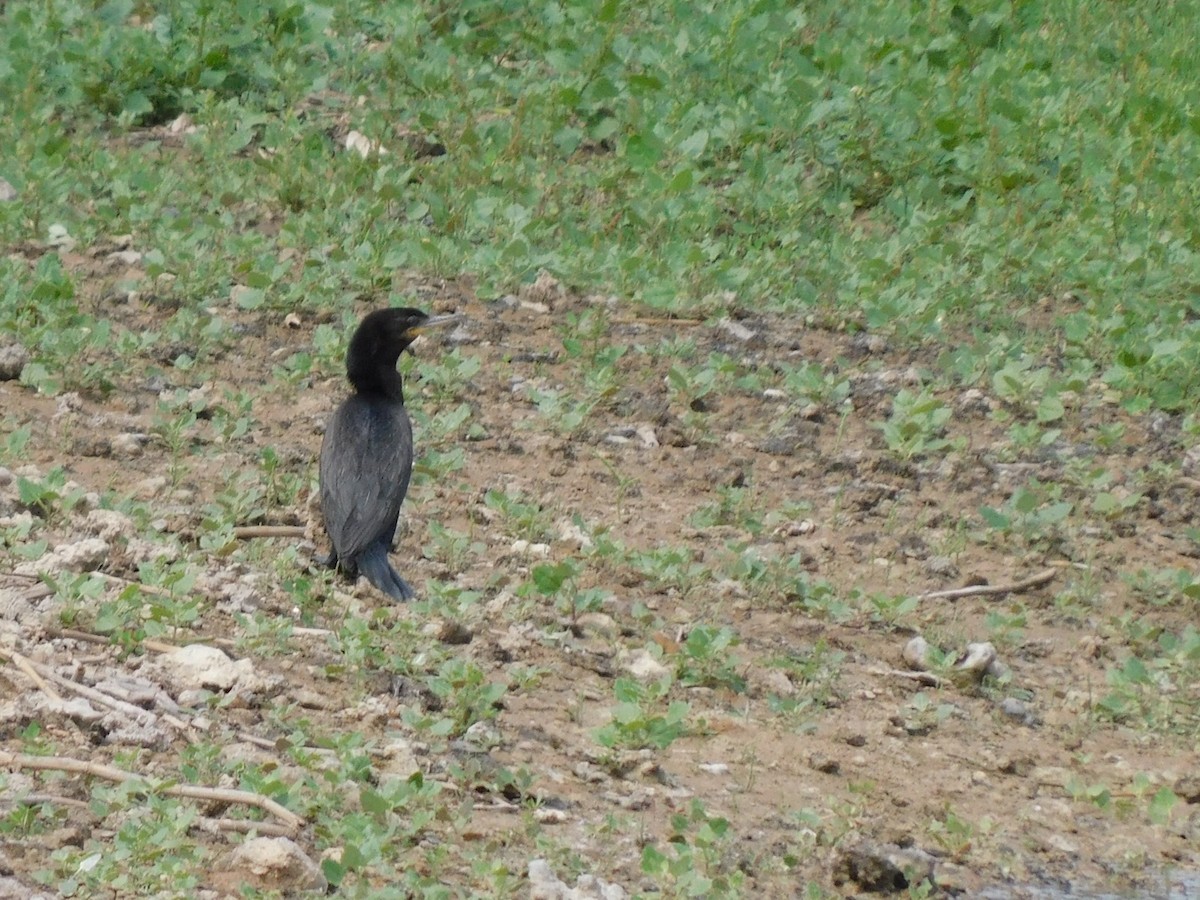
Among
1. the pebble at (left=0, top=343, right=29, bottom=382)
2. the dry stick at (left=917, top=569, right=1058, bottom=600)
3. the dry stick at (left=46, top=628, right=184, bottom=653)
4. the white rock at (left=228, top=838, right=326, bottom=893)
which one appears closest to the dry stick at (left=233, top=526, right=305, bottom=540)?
the dry stick at (left=46, top=628, right=184, bottom=653)

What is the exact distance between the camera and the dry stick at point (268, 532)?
21.6ft

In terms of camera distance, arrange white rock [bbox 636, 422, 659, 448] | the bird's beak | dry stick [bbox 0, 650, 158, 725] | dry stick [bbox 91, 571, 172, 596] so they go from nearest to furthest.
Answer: dry stick [bbox 0, 650, 158, 725]
dry stick [bbox 91, 571, 172, 596]
the bird's beak
white rock [bbox 636, 422, 659, 448]

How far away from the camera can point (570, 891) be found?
455 centimetres

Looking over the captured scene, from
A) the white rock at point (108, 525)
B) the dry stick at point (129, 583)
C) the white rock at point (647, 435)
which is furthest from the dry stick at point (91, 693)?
the white rock at point (647, 435)

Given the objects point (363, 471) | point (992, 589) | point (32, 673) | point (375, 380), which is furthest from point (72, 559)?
point (992, 589)

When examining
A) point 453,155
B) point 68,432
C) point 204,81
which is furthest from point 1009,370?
point 204,81

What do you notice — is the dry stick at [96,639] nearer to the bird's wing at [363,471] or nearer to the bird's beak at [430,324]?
the bird's wing at [363,471]

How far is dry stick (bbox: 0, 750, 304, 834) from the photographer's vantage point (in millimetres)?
4535

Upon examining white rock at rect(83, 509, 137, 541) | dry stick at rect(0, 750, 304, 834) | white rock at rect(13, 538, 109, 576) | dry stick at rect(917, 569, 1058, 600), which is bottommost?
dry stick at rect(917, 569, 1058, 600)

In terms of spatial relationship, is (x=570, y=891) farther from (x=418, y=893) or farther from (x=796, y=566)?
(x=796, y=566)

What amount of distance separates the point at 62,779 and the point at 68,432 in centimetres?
287

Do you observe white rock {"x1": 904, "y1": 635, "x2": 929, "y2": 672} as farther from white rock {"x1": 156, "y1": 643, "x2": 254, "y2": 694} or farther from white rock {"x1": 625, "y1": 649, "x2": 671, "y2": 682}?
white rock {"x1": 156, "y1": 643, "x2": 254, "y2": 694}

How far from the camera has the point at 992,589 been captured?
7.15m

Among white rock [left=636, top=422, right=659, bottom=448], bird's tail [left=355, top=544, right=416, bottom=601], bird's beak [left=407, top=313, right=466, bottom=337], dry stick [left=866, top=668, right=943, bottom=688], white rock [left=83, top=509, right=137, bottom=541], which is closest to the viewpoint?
white rock [left=83, top=509, right=137, bottom=541]
